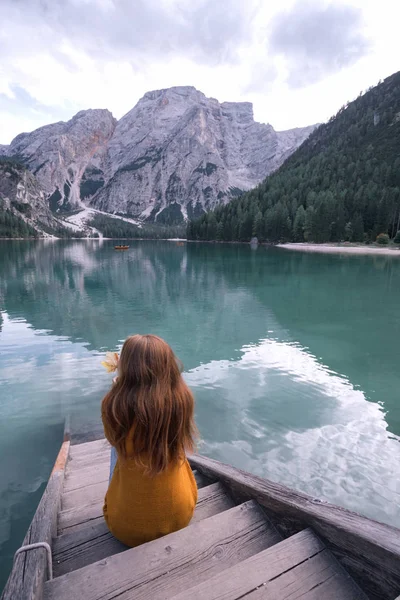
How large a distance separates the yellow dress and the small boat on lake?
0.39 ft

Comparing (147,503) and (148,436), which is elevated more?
(148,436)

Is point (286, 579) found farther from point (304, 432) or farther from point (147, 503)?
point (304, 432)

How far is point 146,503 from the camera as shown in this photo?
2725mm

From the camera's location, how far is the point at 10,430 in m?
8.13

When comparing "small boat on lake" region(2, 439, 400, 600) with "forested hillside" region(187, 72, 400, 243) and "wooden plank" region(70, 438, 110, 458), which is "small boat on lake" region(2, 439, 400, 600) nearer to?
"wooden plank" region(70, 438, 110, 458)

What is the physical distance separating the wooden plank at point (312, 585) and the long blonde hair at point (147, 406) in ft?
3.59

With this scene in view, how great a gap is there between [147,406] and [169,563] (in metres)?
1.18

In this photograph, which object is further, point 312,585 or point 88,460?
point 88,460

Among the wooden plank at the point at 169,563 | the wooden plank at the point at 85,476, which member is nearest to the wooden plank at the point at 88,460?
the wooden plank at the point at 85,476

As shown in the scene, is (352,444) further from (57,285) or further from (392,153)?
(392,153)

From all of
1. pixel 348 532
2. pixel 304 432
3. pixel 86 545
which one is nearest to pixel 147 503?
pixel 86 545

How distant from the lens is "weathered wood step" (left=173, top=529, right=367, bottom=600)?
2.21 meters

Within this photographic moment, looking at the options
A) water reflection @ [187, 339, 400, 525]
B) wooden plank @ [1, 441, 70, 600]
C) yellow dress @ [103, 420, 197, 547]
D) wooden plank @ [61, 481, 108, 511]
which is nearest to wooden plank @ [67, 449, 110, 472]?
wooden plank @ [61, 481, 108, 511]

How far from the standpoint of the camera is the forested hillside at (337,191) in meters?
94.9
